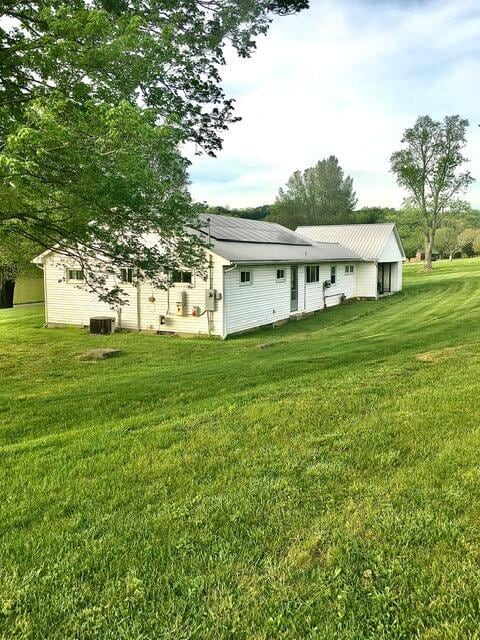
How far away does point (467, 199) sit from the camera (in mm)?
43219

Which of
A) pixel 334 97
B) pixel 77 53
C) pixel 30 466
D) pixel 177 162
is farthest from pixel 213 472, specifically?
pixel 334 97

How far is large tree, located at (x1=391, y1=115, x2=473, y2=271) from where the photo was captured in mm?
41938

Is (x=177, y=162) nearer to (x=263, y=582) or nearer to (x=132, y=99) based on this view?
(x=132, y=99)

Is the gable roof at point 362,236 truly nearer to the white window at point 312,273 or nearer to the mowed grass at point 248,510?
the white window at point 312,273

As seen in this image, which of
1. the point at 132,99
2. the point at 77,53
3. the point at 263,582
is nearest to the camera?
the point at 263,582

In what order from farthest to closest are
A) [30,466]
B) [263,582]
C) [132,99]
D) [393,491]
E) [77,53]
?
1. [132,99]
2. [77,53]
3. [30,466]
4. [393,491]
5. [263,582]

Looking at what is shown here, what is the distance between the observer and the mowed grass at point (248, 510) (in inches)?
90.2

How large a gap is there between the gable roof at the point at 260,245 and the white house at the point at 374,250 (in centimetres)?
104

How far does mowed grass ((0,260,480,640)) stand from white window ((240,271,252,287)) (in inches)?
354

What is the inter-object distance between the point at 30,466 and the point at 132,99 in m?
5.52

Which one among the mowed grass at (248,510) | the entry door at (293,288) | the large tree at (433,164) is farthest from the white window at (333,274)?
the large tree at (433,164)

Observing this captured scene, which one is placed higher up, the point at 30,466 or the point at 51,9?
the point at 51,9

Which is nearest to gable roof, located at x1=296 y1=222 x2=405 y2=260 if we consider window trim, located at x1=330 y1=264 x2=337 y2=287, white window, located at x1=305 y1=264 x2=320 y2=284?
window trim, located at x1=330 y1=264 x2=337 y2=287

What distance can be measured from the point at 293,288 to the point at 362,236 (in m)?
10.9
